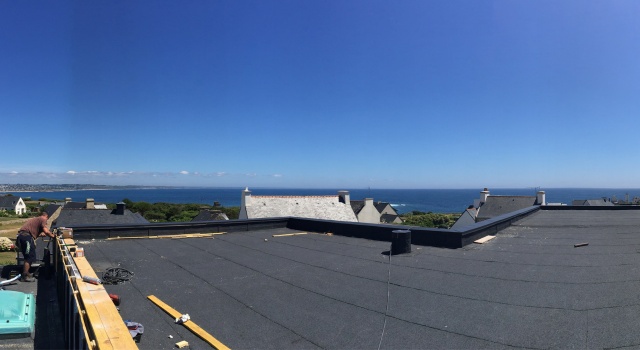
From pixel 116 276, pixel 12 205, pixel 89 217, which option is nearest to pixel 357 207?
pixel 89 217

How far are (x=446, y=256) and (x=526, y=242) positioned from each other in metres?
2.95

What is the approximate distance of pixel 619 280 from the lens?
16.7 ft

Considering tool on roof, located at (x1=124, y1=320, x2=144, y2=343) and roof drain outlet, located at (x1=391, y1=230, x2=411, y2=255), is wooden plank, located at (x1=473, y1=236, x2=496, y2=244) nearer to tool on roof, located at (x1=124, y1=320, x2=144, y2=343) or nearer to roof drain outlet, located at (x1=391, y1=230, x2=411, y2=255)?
roof drain outlet, located at (x1=391, y1=230, x2=411, y2=255)

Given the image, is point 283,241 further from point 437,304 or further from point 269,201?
point 269,201

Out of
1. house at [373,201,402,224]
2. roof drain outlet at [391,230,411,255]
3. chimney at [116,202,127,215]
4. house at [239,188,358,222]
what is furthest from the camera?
house at [373,201,402,224]

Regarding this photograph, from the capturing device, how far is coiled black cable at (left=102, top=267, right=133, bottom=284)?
544cm

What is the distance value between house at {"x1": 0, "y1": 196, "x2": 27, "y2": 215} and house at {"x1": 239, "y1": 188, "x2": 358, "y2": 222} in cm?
10404

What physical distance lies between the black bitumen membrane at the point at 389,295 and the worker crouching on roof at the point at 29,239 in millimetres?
965

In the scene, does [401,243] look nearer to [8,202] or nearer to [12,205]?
[12,205]

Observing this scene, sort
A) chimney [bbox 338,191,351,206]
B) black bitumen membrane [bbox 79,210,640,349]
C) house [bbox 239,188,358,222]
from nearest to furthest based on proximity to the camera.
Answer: black bitumen membrane [bbox 79,210,640,349] < house [bbox 239,188,358,222] < chimney [bbox 338,191,351,206]

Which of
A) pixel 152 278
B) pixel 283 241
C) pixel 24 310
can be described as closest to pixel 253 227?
pixel 283 241

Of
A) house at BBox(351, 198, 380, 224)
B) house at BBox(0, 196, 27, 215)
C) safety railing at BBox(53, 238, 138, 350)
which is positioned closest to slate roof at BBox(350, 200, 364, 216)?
house at BBox(351, 198, 380, 224)

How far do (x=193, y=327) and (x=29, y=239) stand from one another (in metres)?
5.76

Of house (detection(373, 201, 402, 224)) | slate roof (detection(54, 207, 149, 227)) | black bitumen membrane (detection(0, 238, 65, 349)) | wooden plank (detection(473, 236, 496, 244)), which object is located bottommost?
house (detection(373, 201, 402, 224))
